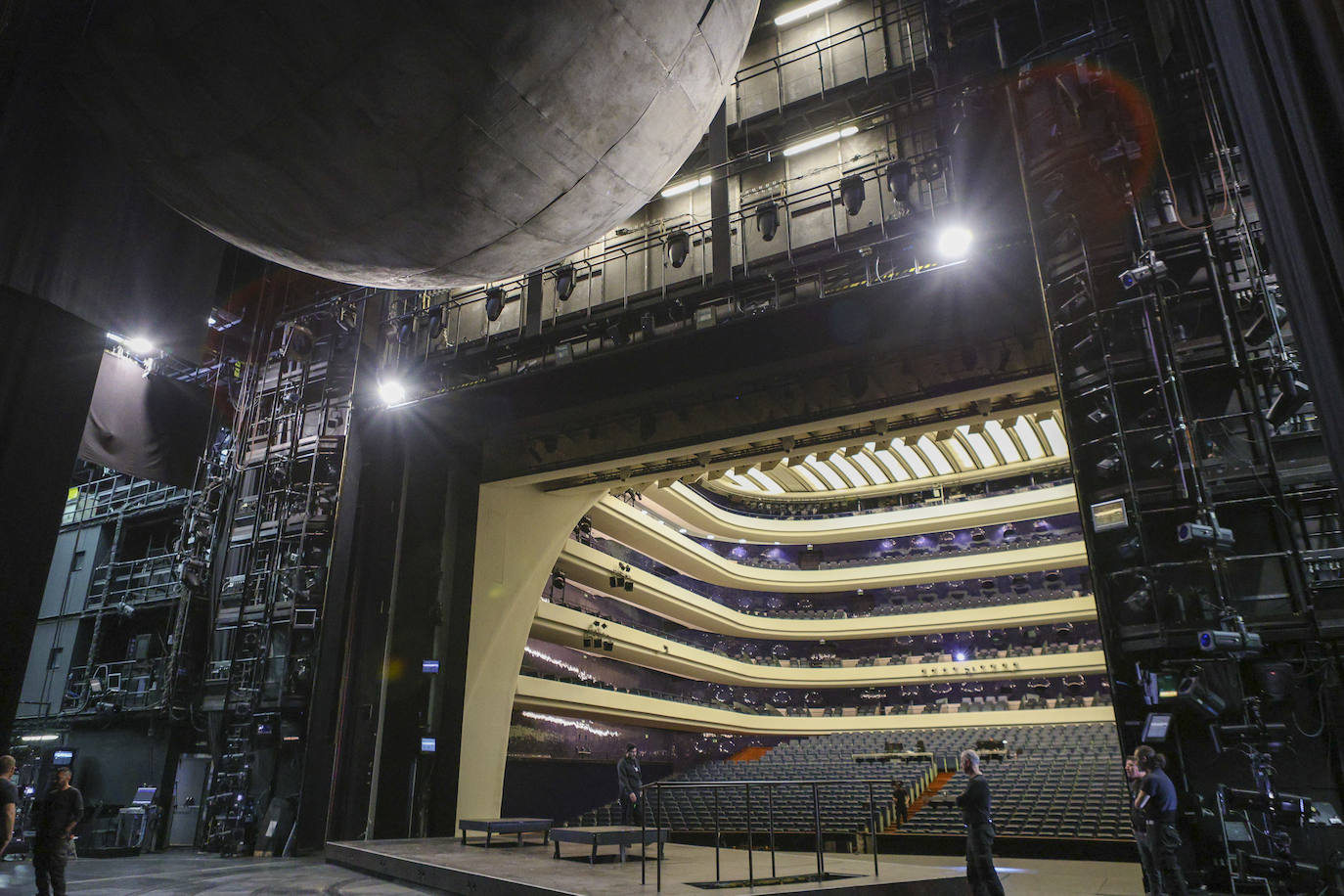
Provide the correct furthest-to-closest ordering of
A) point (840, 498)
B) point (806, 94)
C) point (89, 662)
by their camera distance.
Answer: point (840, 498) → point (89, 662) → point (806, 94)

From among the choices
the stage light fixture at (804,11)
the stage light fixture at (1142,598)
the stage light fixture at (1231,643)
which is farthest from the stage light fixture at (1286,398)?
the stage light fixture at (804,11)

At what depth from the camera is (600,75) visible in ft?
9.41

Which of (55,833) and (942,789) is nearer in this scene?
(55,833)

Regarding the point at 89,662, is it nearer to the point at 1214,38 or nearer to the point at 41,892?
the point at 41,892

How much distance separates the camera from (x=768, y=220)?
11.6 metres

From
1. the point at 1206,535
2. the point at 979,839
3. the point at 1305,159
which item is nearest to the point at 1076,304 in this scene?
the point at 1206,535

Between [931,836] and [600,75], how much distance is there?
661 inches

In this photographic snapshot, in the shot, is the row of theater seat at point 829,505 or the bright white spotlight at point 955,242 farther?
the row of theater seat at point 829,505

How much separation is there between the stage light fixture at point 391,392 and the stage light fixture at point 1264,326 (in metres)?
11.8

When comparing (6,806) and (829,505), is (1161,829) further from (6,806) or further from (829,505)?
(829,505)

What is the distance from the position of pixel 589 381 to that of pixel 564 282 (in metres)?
1.57

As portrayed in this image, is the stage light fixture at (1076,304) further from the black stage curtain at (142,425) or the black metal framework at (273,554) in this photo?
the black stage curtain at (142,425)

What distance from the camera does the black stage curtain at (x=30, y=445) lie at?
17.1 feet

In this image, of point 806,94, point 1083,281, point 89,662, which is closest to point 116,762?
point 89,662
